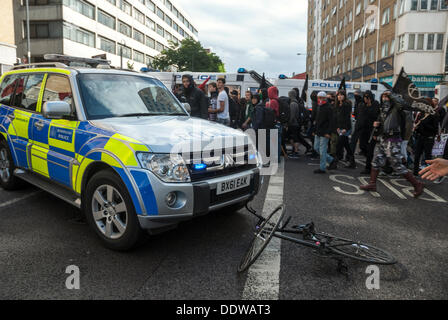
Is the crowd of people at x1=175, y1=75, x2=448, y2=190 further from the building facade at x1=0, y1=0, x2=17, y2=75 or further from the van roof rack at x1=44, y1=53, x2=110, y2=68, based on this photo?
the building facade at x1=0, y1=0, x2=17, y2=75

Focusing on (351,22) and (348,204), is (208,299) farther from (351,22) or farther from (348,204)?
(351,22)

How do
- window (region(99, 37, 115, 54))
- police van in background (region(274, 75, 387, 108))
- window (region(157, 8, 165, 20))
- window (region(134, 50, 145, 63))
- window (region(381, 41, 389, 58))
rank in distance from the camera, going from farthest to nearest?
1. window (region(157, 8, 165, 20))
2. window (region(134, 50, 145, 63))
3. window (region(99, 37, 115, 54))
4. window (region(381, 41, 389, 58))
5. police van in background (region(274, 75, 387, 108))

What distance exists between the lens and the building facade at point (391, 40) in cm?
2596

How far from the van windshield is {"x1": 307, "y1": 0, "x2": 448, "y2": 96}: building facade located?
2647 centimetres

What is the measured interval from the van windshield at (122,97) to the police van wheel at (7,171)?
201cm

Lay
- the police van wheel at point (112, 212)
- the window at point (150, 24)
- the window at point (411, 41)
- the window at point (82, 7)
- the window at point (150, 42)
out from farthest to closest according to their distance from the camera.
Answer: the window at point (150, 42)
the window at point (150, 24)
the window at point (82, 7)
the window at point (411, 41)
the police van wheel at point (112, 212)

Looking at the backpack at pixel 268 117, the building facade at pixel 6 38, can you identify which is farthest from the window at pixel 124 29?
the backpack at pixel 268 117

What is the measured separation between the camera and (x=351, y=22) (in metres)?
41.0

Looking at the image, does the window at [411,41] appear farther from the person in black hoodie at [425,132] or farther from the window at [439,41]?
the person in black hoodie at [425,132]

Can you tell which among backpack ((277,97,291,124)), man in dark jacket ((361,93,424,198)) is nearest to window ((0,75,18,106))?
man in dark jacket ((361,93,424,198))

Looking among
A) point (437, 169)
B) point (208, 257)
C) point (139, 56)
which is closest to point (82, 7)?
point (139, 56)

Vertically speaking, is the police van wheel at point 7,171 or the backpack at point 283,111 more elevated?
the backpack at point 283,111

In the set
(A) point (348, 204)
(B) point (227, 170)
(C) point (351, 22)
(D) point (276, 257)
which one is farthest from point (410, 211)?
(C) point (351, 22)

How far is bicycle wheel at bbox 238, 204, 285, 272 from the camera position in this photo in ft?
9.88
